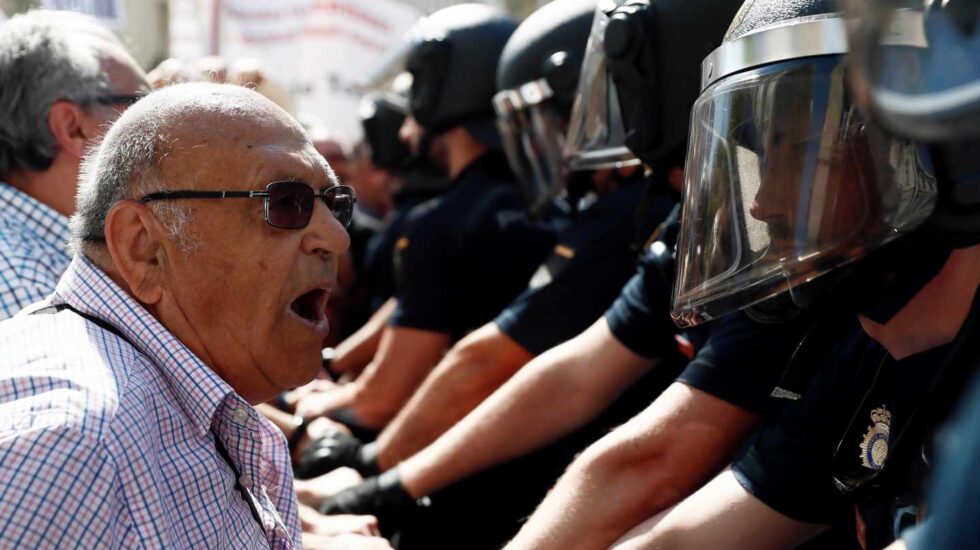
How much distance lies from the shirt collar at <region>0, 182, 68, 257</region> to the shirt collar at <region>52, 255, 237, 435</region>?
112cm

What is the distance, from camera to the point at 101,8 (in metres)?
5.78

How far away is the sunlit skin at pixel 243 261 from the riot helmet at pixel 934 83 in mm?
1170

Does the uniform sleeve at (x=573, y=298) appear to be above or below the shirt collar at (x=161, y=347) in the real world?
below

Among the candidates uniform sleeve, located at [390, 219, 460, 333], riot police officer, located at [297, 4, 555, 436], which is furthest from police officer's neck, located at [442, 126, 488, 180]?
uniform sleeve, located at [390, 219, 460, 333]

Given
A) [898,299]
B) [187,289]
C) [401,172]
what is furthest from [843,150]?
[401,172]

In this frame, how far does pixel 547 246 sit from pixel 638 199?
0.95 meters

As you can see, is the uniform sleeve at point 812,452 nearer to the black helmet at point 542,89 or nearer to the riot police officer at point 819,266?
the riot police officer at point 819,266

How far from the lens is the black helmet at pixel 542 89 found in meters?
3.80

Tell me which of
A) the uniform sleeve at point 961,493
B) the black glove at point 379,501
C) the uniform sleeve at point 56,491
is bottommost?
the black glove at point 379,501

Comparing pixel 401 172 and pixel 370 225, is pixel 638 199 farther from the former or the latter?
pixel 370 225

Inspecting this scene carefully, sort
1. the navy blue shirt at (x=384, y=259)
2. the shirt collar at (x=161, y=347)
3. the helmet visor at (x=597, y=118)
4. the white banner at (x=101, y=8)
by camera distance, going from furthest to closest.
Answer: the navy blue shirt at (x=384, y=259) < the white banner at (x=101, y=8) < the helmet visor at (x=597, y=118) < the shirt collar at (x=161, y=347)

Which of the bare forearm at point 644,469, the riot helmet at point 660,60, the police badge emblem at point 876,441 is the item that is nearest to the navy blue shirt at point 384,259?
the riot helmet at point 660,60

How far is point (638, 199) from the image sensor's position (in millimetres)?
3494

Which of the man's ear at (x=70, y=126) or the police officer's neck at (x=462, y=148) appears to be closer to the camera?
the man's ear at (x=70, y=126)
